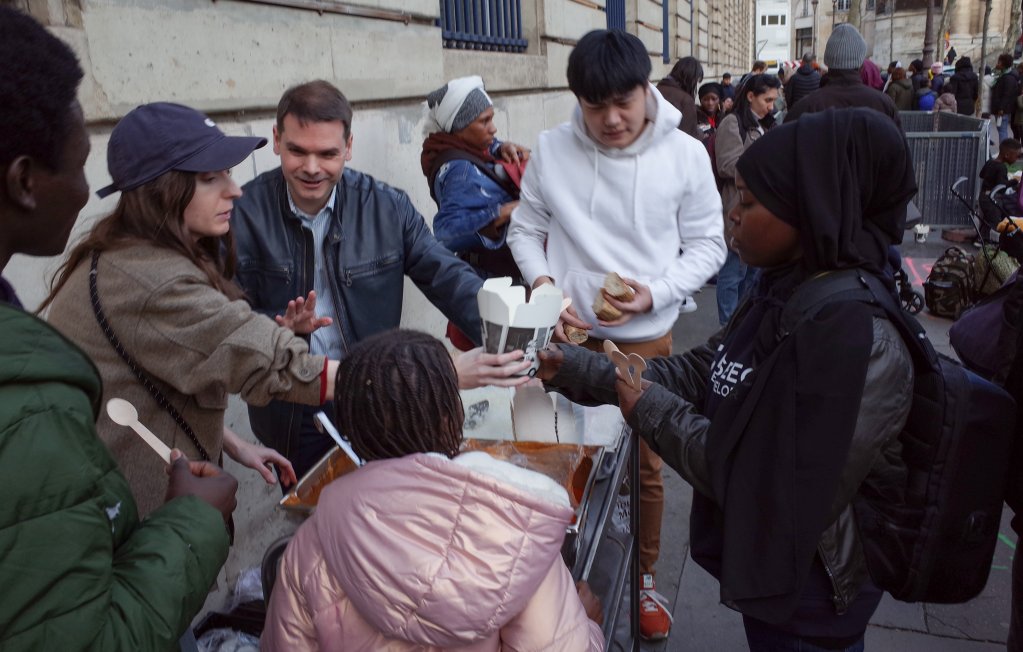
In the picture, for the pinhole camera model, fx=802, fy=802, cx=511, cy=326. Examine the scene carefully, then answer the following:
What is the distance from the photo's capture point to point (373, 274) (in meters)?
2.48

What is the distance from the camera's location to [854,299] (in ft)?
5.34

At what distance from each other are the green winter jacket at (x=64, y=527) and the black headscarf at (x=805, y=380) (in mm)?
1109

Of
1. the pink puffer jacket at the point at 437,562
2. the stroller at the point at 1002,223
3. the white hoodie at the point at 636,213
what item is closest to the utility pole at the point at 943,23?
the stroller at the point at 1002,223

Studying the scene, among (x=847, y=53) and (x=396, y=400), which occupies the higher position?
(x=847, y=53)

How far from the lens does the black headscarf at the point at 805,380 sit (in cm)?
160

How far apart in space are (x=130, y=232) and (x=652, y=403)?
125cm

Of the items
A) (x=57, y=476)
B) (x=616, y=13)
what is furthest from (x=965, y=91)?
(x=57, y=476)

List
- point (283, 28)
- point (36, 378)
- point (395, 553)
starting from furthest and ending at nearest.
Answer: point (283, 28), point (395, 553), point (36, 378)

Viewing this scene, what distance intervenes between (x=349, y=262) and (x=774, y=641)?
155 centimetres

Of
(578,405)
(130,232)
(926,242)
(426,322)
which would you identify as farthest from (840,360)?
(926,242)

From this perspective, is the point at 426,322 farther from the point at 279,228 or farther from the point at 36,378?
the point at 36,378

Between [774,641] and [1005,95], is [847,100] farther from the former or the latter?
[1005,95]

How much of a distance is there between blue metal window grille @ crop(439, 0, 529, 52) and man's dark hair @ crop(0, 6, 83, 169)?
15.1 ft

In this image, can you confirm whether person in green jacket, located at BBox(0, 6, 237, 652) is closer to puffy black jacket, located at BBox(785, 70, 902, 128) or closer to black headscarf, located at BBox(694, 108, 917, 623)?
black headscarf, located at BBox(694, 108, 917, 623)
